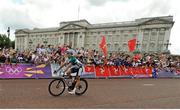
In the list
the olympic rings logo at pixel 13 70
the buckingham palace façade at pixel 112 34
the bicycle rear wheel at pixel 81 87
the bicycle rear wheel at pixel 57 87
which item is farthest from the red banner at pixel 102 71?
the buckingham palace façade at pixel 112 34

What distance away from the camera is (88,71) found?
17.2 meters

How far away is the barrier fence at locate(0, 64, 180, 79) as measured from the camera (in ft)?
45.8

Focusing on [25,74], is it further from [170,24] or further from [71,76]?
[170,24]

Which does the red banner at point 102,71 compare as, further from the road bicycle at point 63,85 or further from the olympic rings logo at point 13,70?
the road bicycle at point 63,85

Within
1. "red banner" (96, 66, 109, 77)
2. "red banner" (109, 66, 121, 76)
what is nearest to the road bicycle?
"red banner" (96, 66, 109, 77)

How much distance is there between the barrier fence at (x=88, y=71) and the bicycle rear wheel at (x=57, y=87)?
258 inches

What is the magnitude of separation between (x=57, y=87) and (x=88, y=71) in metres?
8.80

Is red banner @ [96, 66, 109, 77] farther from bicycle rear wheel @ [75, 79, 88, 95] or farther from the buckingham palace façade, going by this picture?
the buckingham palace façade

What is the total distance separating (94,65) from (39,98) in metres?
10.1

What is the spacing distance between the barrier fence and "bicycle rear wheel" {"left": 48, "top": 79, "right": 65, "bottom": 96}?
21.5 ft

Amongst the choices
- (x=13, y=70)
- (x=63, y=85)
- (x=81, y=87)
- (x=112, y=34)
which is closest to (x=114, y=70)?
(x=13, y=70)

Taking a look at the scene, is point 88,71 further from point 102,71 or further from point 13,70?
point 13,70

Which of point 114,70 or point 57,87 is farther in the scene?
point 114,70

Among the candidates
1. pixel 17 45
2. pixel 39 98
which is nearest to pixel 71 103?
pixel 39 98
